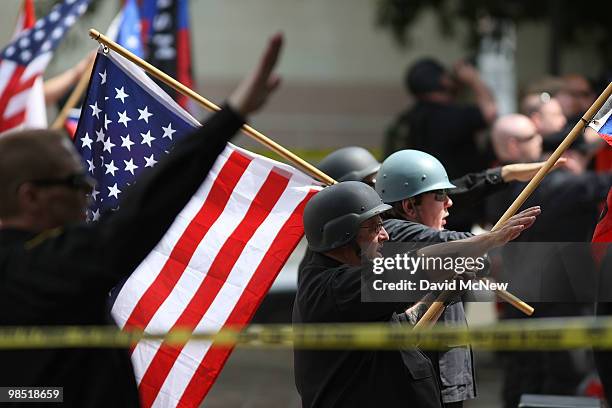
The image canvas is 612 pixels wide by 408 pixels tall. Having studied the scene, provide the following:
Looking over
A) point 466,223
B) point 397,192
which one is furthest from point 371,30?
point 397,192

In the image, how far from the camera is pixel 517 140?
8.27 m

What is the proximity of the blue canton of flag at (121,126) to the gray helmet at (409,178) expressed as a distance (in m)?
0.86

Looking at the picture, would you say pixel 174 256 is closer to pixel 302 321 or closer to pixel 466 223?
pixel 302 321

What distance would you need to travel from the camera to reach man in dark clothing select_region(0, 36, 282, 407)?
343cm

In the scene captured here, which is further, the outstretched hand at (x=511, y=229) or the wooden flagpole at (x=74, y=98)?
the wooden flagpole at (x=74, y=98)

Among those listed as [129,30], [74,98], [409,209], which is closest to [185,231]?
[409,209]

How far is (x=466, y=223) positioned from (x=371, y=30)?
13590 millimetres

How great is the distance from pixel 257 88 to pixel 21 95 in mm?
5306

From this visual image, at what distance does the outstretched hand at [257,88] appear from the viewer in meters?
3.44

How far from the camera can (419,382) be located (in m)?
4.80

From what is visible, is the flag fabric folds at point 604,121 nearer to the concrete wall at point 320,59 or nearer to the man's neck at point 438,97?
the man's neck at point 438,97

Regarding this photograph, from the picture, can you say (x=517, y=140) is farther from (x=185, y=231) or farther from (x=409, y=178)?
(x=185, y=231)

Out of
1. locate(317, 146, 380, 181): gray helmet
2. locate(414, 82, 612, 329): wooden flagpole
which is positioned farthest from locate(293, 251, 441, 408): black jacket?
locate(317, 146, 380, 181): gray helmet

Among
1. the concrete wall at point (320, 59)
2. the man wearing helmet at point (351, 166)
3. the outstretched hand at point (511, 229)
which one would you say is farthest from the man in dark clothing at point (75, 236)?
the concrete wall at point (320, 59)
